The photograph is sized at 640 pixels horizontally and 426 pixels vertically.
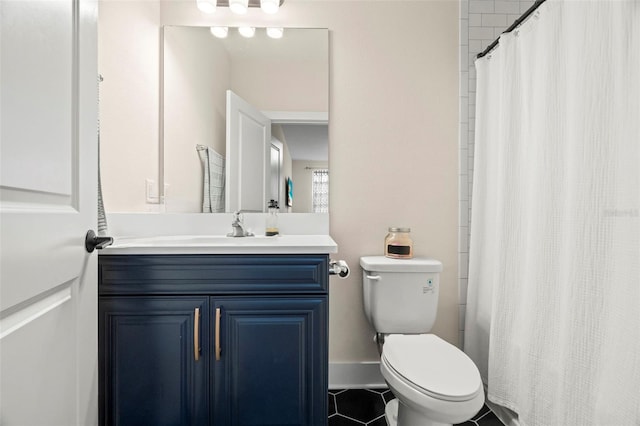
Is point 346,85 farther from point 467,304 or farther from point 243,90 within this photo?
point 467,304

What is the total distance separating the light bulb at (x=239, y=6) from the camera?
5.48 ft

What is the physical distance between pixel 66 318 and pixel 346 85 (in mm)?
1610

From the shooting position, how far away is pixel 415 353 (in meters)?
1.27

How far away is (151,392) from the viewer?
1.12 meters

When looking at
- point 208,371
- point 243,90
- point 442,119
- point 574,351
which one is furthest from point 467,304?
point 243,90

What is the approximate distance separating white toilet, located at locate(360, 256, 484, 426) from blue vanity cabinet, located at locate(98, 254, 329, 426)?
31cm

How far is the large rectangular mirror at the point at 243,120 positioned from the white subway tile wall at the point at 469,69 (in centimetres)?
79

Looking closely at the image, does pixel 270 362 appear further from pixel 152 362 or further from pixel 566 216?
pixel 566 216

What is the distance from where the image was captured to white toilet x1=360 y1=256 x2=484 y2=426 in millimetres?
1045

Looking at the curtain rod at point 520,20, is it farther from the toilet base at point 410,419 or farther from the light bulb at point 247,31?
the toilet base at point 410,419

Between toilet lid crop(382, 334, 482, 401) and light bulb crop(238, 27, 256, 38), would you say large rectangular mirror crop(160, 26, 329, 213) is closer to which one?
light bulb crop(238, 27, 256, 38)

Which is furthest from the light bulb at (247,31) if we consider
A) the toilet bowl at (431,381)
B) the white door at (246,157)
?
the toilet bowl at (431,381)

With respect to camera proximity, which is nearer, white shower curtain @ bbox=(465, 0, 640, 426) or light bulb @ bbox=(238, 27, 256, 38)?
white shower curtain @ bbox=(465, 0, 640, 426)

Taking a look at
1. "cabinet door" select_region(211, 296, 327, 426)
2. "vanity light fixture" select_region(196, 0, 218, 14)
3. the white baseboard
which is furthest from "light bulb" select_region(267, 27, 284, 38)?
the white baseboard
